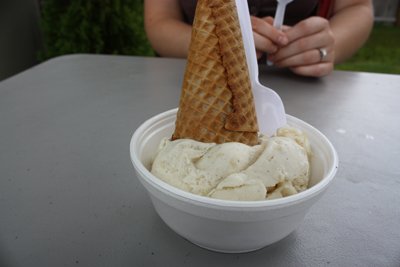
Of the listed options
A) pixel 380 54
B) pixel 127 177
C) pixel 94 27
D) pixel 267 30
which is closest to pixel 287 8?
pixel 267 30

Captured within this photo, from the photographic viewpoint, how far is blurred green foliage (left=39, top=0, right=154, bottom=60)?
2359 millimetres

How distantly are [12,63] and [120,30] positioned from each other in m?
1.01

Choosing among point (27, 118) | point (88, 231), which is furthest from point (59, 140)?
point (88, 231)

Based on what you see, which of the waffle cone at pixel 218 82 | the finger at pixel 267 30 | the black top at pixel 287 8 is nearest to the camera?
the waffle cone at pixel 218 82

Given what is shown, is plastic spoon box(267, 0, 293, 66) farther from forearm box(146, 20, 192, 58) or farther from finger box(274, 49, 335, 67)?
forearm box(146, 20, 192, 58)

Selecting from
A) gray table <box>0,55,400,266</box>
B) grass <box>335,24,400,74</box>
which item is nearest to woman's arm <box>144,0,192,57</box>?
gray table <box>0,55,400,266</box>

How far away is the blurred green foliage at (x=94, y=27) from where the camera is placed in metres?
2.36

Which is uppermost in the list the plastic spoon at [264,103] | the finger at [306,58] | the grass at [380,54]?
the plastic spoon at [264,103]

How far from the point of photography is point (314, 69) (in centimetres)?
124

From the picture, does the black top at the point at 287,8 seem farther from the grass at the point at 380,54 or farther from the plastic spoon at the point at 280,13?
the grass at the point at 380,54

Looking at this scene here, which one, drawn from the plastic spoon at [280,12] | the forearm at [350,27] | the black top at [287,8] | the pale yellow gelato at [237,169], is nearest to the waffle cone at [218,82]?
the pale yellow gelato at [237,169]

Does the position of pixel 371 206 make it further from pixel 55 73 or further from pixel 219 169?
pixel 55 73

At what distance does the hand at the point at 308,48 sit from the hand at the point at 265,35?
0.05m

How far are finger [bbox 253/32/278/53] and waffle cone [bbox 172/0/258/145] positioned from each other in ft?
2.09
